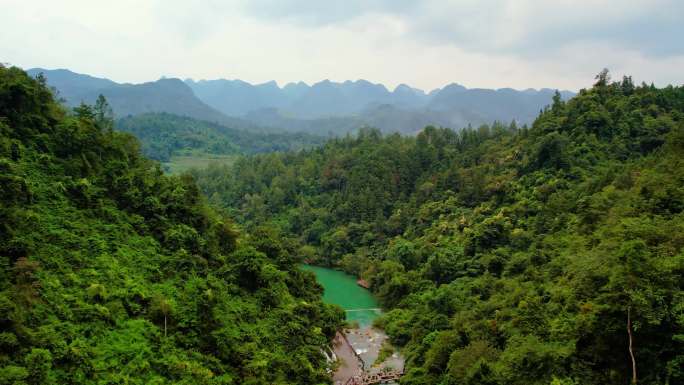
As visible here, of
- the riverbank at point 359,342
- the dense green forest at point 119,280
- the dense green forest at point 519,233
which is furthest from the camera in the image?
the riverbank at point 359,342

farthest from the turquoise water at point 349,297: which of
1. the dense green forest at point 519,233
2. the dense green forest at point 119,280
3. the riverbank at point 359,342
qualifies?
the dense green forest at point 119,280

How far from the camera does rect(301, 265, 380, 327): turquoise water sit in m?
25.7

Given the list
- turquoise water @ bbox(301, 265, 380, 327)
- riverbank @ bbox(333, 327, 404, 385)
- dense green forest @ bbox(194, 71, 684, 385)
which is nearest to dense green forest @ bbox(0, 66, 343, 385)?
riverbank @ bbox(333, 327, 404, 385)

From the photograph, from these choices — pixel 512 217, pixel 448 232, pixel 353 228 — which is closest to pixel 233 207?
pixel 353 228

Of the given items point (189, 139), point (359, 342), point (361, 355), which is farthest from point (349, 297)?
point (189, 139)

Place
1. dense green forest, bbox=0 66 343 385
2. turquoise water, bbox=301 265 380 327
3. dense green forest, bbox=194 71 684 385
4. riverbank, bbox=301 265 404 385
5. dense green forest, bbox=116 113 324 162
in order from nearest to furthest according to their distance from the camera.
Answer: dense green forest, bbox=0 66 343 385, dense green forest, bbox=194 71 684 385, riverbank, bbox=301 265 404 385, turquoise water, bbox=301 265 380 327, dense green forest, bbox=116 113 324 162

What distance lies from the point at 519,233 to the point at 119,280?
17989mm

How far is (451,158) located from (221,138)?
71.2 metres

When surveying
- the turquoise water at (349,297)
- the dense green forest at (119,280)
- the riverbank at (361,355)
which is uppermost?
the dense green forest at (119,280)

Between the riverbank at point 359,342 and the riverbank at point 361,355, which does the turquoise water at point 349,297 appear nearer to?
the riverbank at point 359,342

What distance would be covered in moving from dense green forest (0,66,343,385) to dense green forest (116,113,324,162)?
69.0 meters

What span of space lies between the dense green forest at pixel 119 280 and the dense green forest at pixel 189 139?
69.0m

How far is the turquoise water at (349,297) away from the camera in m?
25.7

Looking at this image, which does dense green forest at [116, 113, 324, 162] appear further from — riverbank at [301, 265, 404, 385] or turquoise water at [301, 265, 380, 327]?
riverbank at [301, 265, 404, 385]
